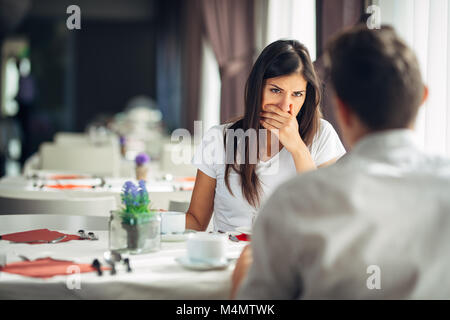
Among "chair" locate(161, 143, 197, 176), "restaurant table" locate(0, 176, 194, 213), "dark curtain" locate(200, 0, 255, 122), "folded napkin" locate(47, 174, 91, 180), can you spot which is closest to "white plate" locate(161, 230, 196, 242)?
"restaurant table" locate(0, 176, 194, 213)

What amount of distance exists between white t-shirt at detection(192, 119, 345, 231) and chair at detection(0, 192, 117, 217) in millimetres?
506

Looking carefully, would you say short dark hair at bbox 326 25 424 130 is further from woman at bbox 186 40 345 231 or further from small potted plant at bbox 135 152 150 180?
small potted plant at bbox 135 152 150 180

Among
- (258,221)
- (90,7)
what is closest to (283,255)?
(258,221)

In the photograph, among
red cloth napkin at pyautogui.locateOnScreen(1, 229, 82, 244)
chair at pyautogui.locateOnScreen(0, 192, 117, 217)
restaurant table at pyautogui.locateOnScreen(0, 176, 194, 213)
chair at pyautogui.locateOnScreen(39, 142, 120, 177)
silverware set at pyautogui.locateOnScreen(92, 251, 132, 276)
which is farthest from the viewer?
chair at pyautogui.locateOnScreen(39, 142, 120, 177)

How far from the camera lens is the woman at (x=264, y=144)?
2285 millimetres

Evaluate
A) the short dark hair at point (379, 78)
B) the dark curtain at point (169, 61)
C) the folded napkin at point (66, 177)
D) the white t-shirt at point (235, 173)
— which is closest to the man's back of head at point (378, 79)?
the short dark hair at point (379, 78)

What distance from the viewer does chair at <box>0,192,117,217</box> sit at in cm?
254

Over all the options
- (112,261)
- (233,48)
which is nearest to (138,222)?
(112,261)

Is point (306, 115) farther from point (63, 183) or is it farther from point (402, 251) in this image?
point (63, 183)

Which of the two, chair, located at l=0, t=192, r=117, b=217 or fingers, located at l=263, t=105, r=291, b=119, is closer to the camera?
fingers, located at l=263, t=105, r=291, b=119

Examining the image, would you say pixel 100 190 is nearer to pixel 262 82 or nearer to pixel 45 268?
pixel 262 82

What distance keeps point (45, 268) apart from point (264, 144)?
1182mm

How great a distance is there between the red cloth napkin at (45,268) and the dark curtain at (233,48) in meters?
4.05

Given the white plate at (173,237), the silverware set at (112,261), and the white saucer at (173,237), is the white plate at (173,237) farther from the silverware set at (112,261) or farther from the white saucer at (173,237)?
the silverware set at (112,261)
